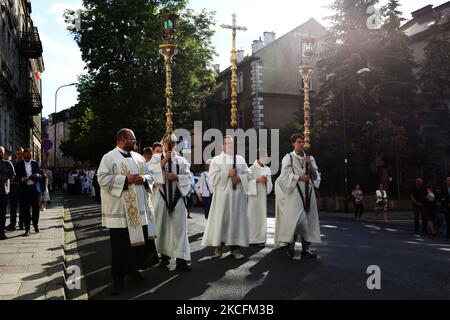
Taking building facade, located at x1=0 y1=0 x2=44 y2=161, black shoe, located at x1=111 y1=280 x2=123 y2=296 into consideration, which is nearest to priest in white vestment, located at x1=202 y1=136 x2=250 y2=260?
black shoe, located at x1=111 y1=280 x2=123 y2=296

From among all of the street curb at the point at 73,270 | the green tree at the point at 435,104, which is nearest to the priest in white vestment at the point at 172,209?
the street curb at the point at 73,270

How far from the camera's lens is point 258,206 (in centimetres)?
1143

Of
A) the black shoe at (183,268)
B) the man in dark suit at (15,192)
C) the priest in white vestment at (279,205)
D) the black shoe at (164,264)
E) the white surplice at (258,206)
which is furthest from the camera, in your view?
the man in dark suit at (15,192)

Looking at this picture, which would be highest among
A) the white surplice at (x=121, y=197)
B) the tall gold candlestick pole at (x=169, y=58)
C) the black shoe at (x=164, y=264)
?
the tall gold candlestick pole at (x=169, y=58)

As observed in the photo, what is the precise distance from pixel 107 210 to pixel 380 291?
3.50 meters

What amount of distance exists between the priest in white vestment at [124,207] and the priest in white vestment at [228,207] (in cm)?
236

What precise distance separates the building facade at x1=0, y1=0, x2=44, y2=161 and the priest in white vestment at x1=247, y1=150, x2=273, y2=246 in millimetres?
16345

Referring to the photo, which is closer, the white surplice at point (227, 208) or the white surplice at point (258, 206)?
the white surplice at point (227, 208)

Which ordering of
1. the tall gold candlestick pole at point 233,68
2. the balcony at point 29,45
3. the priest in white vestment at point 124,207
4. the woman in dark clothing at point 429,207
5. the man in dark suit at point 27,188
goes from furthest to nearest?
1. the balcony at point 29,45
2. the woman in dark clothing at point 429,207
3. the man in dark suit at point 27,188
4. the tall gold candlestick pole at point 233,68
5. the priest in white vestment at point 124,207

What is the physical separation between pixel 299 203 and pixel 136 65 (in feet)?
85.0

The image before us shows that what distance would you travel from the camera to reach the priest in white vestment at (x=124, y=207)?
6516 millimetres

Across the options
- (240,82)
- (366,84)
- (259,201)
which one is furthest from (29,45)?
(259,201)

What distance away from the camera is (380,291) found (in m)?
6.13

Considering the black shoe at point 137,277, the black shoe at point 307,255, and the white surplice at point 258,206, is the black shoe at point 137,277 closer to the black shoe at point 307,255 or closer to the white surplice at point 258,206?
the black shoe at point 307,255
